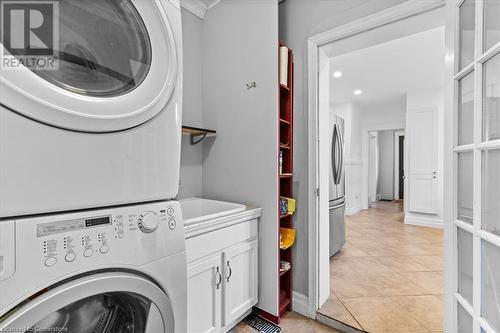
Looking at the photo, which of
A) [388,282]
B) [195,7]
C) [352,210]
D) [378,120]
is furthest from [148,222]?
[378,120]

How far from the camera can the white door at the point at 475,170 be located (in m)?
0.86

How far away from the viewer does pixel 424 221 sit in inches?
176

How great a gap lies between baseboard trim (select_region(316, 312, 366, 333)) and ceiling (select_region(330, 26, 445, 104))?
8.79ft

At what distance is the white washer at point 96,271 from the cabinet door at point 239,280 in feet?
2.07

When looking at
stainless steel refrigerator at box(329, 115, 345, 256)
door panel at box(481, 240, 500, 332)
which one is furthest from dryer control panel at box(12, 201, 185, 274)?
stainless steel refrigerator at box(329, 115, 345, 256)

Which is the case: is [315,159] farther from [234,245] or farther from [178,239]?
[178,239]

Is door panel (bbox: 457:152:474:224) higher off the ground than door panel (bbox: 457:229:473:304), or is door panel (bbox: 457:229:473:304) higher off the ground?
door panel (bbox: 457:152:474:224)

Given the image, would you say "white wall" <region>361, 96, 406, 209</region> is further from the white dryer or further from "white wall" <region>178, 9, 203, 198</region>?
the white dryer

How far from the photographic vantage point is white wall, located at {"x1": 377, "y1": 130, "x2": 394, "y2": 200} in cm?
792

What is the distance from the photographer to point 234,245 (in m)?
1.52

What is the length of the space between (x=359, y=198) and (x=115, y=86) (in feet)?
20.6

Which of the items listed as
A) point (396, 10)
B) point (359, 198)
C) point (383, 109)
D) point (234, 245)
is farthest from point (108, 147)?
point (383, 109)
